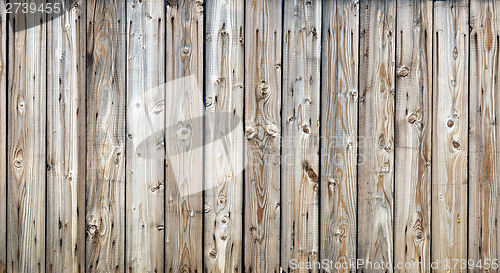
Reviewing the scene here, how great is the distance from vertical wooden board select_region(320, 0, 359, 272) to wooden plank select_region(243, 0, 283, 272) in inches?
8.4

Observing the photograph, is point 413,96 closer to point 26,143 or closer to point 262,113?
point 262,113

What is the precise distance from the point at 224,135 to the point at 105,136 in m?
0.54

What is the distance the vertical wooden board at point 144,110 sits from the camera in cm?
163

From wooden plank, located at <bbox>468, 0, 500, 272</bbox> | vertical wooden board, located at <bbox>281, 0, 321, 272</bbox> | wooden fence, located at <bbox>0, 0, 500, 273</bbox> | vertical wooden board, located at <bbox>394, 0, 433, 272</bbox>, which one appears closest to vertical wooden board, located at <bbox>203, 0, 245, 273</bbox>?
wooden fence, located at <bbox>0, 0, 500, 273</bbox>

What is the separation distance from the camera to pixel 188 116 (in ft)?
5.36

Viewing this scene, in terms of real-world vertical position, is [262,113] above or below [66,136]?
above

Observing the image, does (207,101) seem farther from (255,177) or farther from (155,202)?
(155,202)

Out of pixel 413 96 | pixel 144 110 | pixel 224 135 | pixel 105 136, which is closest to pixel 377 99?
pixel 413 96

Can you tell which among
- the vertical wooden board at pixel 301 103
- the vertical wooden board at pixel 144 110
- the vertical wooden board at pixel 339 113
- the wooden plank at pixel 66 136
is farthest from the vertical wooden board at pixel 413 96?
the wooden plank at pixel 66 136

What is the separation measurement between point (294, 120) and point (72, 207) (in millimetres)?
1098

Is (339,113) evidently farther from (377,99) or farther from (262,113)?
(262,113)

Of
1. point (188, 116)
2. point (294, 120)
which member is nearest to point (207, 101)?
point (188, 116)

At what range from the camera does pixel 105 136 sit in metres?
1.64

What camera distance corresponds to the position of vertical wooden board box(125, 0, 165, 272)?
1633mm
